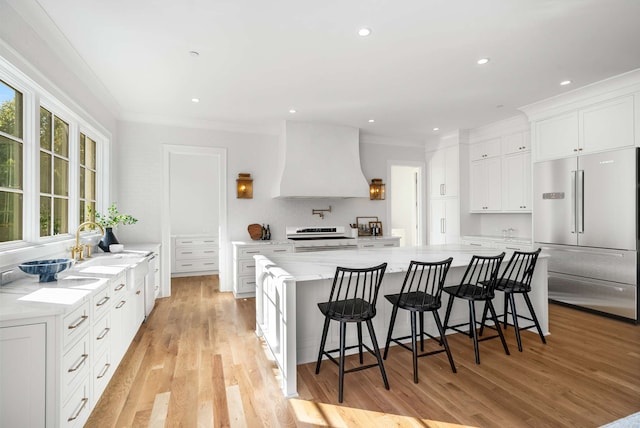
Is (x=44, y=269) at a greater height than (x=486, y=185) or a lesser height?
lesser

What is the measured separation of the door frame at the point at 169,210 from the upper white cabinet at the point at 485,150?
14.6ft

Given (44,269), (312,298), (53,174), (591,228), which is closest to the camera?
(44,269)

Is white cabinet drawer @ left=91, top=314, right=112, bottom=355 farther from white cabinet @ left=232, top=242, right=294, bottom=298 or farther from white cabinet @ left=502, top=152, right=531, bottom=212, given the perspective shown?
white cabinet @ left=502, top=152, right=531, bottom=212

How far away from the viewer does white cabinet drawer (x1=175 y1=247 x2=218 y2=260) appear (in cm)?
647

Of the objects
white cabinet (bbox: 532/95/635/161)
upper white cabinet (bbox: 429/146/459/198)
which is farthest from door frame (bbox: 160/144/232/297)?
white cabinet (bbox: 532/95/635/161)

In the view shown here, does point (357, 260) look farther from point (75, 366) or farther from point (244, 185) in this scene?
point (244, 185)

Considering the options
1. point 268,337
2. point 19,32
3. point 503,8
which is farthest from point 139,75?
point 503,8

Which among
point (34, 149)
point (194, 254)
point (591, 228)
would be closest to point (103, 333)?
point (34, 149)

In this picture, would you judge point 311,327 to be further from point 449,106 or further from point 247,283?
point 449,106

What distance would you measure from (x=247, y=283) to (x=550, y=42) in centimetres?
454

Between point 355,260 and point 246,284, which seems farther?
point 246,284

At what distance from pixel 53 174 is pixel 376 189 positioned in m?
4.89

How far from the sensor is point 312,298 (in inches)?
108

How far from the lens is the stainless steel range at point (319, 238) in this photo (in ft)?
17.1
